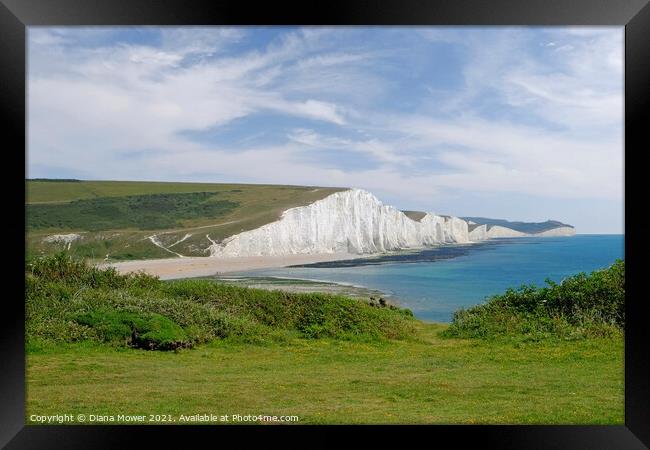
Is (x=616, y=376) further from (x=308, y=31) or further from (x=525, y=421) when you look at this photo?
(x=308, y=31)

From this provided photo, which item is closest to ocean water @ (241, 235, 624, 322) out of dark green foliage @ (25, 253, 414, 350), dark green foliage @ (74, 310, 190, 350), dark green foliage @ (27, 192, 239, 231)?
dark green foliage @ (25, 253, 414, 350)

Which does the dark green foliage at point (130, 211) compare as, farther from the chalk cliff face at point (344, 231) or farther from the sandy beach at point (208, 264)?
the sandy beach at point (208, 264)

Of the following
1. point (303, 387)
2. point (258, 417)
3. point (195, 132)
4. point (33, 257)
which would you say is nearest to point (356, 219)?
point (195, 132)

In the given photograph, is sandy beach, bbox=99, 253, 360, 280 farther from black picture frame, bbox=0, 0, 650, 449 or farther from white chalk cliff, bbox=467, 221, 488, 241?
black picture frame, bbox=0, 0, 650, 449

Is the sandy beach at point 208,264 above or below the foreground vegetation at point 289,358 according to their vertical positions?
above

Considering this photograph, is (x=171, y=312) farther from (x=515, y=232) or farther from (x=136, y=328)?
(x=515, y=232)

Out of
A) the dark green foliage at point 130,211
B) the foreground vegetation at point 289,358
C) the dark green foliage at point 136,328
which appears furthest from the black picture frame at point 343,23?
the dark green foliage at point 130,211
